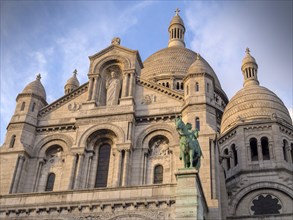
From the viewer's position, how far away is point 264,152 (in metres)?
39.3

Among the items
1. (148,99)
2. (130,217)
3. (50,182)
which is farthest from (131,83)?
(130,217)

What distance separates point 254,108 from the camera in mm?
42188

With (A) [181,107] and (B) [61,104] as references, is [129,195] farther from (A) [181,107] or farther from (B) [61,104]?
(B) [61,104]

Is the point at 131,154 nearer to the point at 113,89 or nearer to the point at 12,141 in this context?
the point at 113,89

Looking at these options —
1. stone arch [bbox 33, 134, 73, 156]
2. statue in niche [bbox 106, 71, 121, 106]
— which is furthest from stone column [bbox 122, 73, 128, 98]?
stone arch [bbox 33, 134, 73, 156]

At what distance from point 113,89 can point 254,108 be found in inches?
561

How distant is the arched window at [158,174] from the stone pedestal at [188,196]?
22.3ft

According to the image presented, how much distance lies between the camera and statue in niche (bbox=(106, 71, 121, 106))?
33.5 metres

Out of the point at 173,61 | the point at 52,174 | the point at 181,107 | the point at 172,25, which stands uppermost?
the point at 172,25

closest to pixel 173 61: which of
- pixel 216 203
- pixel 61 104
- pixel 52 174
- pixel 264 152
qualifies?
pixel 264 152

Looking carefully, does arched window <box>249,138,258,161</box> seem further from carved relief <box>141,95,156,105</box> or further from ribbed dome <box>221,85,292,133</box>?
carved relief <box>141,95,156,105</box>

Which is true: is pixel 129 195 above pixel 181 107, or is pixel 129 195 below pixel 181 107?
below

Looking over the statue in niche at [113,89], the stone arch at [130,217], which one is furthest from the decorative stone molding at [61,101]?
the stone arch at [130,217]

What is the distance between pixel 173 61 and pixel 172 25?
39.6 feet
